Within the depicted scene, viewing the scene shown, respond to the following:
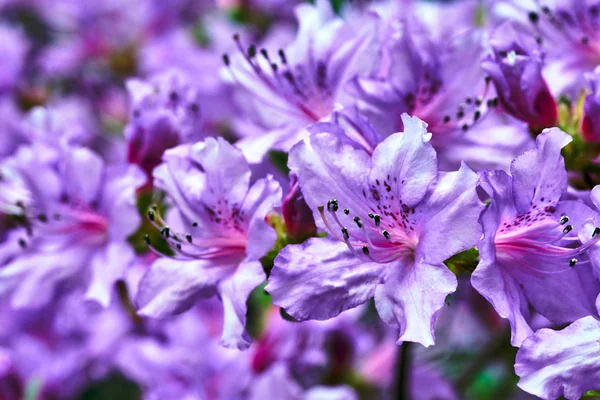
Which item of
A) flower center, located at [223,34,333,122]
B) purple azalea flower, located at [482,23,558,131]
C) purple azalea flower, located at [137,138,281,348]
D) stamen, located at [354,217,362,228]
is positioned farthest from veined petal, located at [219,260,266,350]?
purple azalea flower, located at [482,23,558,131]

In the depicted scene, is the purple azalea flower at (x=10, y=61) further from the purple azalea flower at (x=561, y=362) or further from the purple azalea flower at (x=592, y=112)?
the purple azalea flower at (x=561, y=362)

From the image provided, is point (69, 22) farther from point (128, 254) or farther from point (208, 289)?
point (208, 289)

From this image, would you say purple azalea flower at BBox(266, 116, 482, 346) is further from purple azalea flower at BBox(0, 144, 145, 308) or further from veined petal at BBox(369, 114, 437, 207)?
purple azalea flower at BBox(0, 144, 145, 308)

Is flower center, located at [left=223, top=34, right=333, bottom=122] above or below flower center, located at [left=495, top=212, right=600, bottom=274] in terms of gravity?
above

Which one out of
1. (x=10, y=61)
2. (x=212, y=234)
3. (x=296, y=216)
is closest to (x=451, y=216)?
(x=296, y=216)

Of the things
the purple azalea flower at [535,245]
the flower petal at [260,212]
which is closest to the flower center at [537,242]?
the purple azalea flower at [535,245]

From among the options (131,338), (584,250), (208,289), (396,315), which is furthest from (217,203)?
(131,338)

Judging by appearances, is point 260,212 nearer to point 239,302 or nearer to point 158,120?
point 239,302
